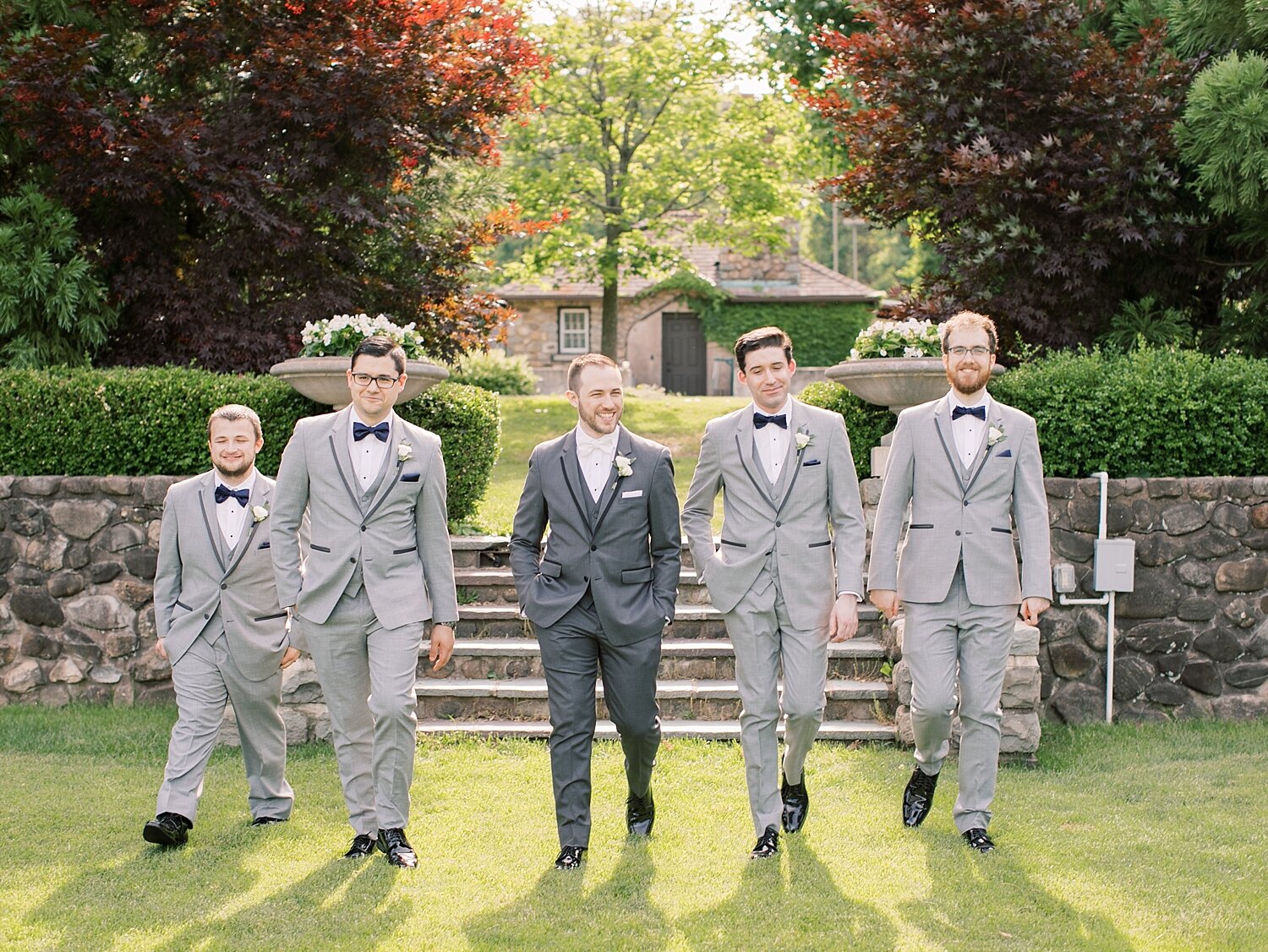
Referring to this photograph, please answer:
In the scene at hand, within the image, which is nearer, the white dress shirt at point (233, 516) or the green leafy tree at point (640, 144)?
the white dress shirt at point (233, 516)

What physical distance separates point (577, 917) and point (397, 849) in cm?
91

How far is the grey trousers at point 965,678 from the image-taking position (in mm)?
5012

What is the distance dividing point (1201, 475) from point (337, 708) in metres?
5.31

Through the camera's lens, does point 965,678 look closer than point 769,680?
No

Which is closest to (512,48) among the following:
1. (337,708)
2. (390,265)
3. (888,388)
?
(390,265)

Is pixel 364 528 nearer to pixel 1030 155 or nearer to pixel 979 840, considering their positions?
pixel 979 840

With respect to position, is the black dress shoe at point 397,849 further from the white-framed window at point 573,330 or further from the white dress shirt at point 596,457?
the white-framed window at point 573,330

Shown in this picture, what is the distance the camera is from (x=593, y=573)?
478 centimetres

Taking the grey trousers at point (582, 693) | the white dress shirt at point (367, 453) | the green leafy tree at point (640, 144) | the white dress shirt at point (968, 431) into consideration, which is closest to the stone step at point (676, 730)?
the grey trousers at point (582, 693)

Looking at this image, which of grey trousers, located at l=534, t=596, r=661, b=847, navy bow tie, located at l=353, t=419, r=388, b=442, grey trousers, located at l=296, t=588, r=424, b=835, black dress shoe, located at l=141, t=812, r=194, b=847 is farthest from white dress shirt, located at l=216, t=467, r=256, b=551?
grey trousers, located at l=534, t=596, r=661, b=847

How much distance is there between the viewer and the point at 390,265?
418 inches

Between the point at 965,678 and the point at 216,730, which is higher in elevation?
the point at 965,678

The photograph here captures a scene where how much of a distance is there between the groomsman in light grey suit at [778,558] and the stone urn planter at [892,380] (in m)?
2.33

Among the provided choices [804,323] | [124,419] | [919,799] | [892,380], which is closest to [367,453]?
[919,799]
